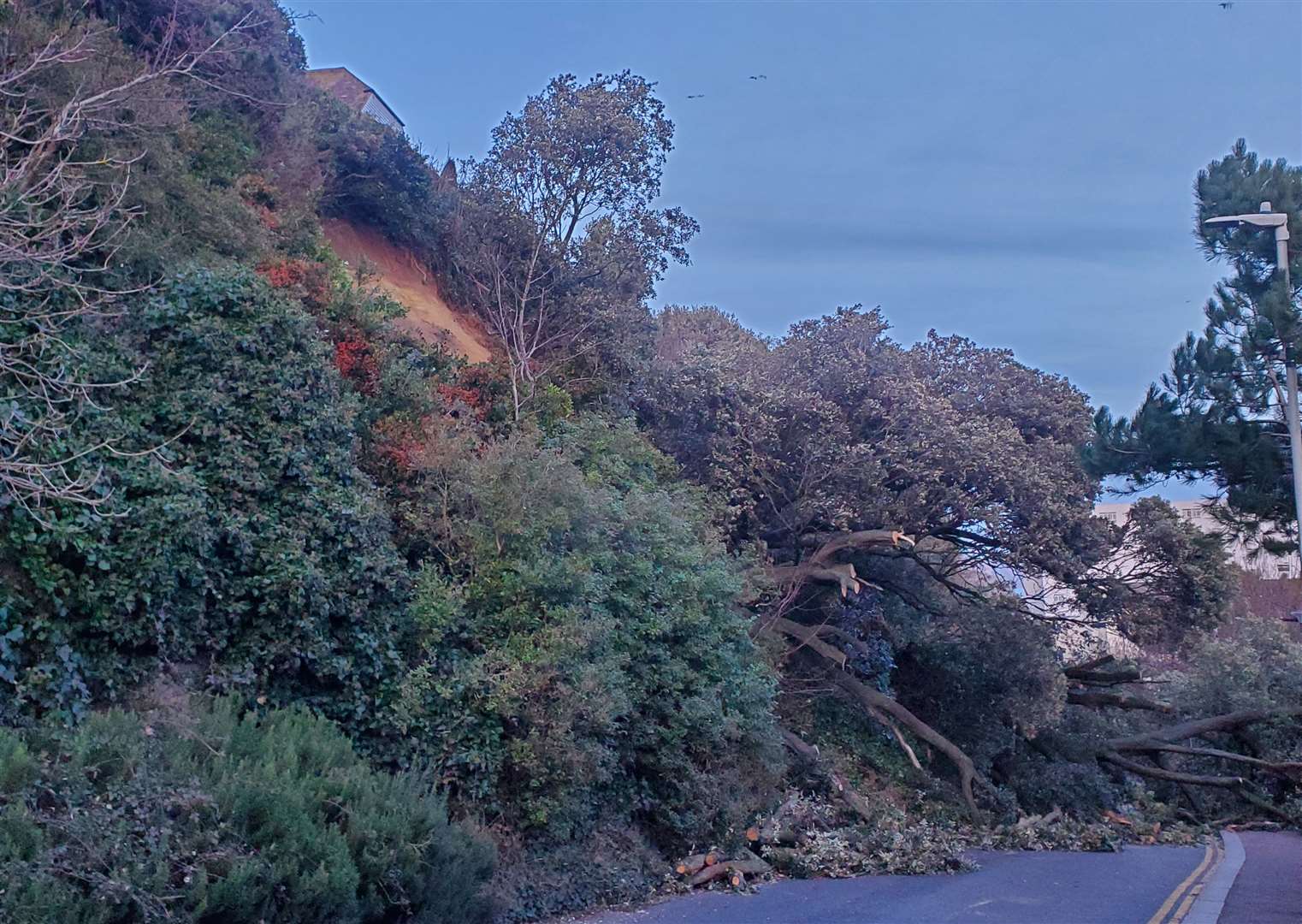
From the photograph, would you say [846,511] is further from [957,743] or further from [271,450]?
[271,450]

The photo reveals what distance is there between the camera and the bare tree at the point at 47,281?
942 cm

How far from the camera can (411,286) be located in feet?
78.4

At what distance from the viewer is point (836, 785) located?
1970 centimetres

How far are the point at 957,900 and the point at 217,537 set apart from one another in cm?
1014

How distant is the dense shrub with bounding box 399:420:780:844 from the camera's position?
1209 cm

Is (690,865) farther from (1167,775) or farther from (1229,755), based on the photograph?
(1229,755)

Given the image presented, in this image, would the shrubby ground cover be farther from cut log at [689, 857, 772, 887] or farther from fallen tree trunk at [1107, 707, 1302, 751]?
cut log at [689, 857, 772, 887]

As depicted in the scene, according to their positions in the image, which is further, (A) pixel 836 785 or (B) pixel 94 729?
(A) pixel 836 785

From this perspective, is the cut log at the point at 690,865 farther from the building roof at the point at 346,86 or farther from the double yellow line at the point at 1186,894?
the building roof at the point at 346,86

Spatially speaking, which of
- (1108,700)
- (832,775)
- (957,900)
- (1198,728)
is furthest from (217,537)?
(1198,728)

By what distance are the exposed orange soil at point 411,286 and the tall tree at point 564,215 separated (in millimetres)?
1023

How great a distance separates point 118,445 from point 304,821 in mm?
4889

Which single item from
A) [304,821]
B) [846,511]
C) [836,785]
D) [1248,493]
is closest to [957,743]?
[836,785]

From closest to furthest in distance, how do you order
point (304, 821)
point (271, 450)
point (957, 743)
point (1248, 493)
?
point (304, 821)
point (271, 450)
point (1248, 493)
point (957, 743)
